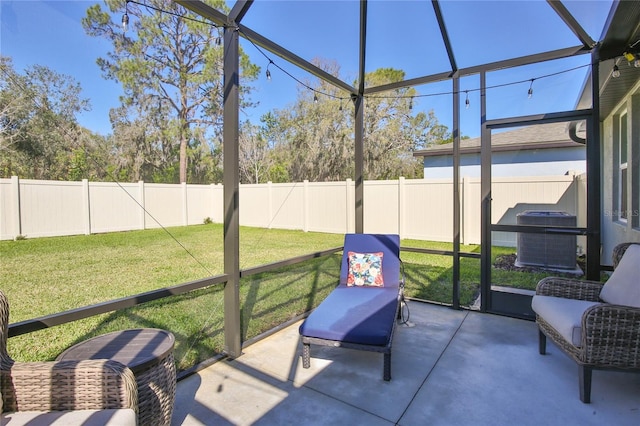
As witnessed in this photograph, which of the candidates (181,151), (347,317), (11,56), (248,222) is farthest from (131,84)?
(347,317)

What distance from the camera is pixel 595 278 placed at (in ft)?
11.9

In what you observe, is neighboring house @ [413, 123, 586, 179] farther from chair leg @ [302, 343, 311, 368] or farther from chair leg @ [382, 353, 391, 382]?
chair leg @ [302, 343, 311, 368]

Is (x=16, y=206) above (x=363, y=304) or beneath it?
above

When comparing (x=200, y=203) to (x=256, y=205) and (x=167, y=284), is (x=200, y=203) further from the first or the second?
(x=167, y=284)

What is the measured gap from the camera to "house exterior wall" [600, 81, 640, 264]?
13.3 ft

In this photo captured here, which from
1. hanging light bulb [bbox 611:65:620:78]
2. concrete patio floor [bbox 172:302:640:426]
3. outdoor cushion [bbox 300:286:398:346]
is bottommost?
concrete patio floor [bbox 172:302:640:426]

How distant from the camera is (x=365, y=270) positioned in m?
4.06

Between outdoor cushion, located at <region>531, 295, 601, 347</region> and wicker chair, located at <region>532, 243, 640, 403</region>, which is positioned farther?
outdoor cushion, located at <region>531, 295, 601, 347</region>

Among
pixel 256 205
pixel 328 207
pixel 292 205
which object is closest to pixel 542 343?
pixel 328 207

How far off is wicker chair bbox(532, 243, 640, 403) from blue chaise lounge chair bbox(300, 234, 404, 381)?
1.28 metres

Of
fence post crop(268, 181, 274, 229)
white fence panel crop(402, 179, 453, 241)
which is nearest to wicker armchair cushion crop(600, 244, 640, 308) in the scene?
white fence panel crop(402, 179, 453, 241)

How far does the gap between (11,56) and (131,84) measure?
337 inches

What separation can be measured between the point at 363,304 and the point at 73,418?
2.41m

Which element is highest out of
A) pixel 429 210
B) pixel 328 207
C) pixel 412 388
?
pixel 328 207
